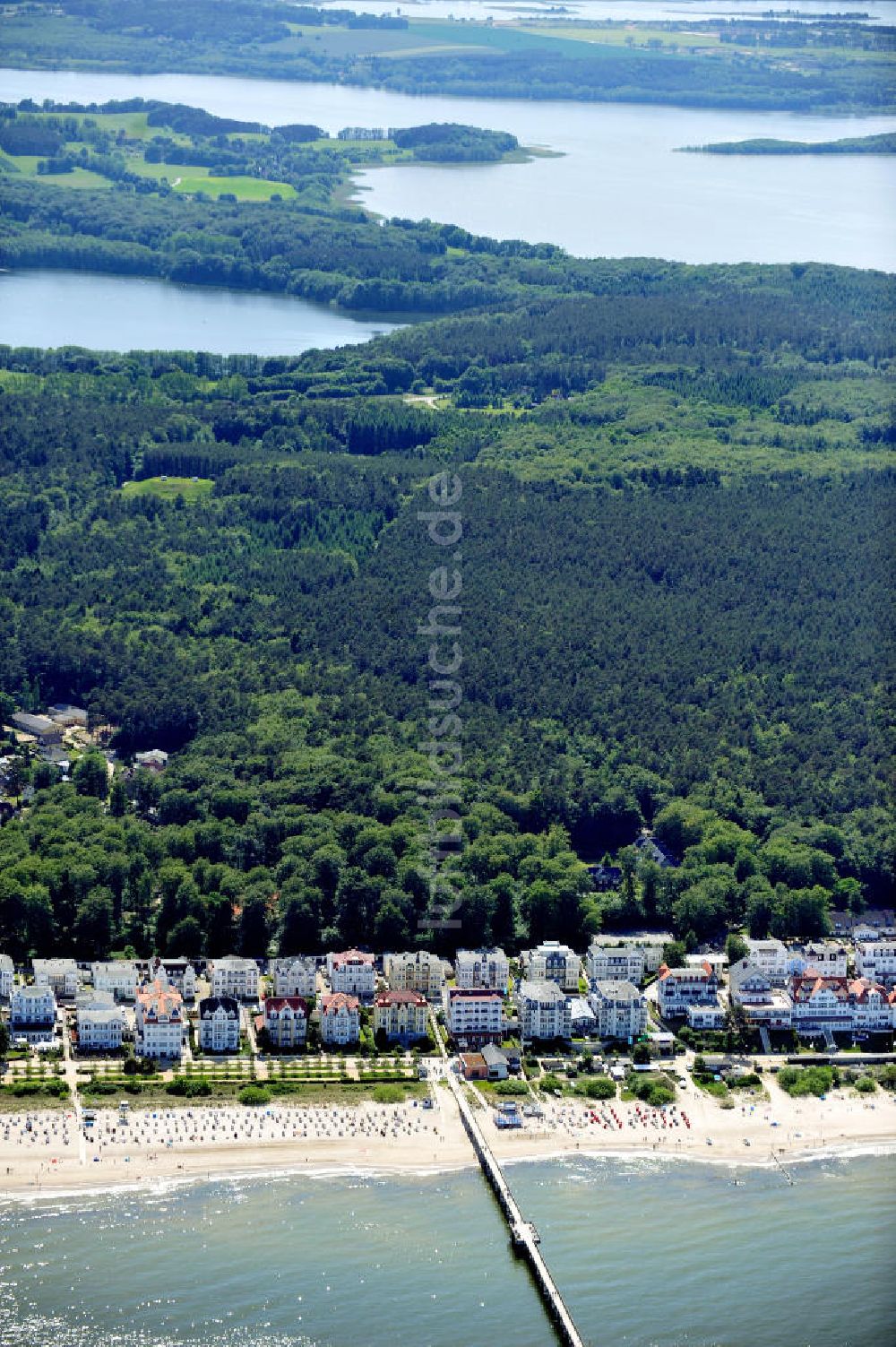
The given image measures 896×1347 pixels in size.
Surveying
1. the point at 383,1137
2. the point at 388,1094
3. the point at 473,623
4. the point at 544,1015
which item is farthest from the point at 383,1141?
the point at 473,623

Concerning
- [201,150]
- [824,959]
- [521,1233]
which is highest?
[201,150]

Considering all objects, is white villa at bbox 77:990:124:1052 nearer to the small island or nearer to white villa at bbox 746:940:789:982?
white villa at bbox 746:940:789:982

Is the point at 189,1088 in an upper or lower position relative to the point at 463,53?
lower

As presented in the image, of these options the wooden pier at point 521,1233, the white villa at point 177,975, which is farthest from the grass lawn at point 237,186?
the wooden pier at point 521,1233

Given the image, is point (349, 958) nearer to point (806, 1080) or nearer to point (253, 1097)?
point (253, 1097)

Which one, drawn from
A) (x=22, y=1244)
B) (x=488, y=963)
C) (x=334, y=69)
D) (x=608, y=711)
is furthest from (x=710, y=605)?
(x=334, y=69)

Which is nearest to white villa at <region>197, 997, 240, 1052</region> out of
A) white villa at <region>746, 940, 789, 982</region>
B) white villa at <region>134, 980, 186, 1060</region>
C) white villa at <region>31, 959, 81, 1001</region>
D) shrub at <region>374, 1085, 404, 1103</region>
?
white villa at <region>134, 980, 186, 1060</region>

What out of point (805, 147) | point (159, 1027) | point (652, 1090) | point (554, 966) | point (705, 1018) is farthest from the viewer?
point (805, 147)
